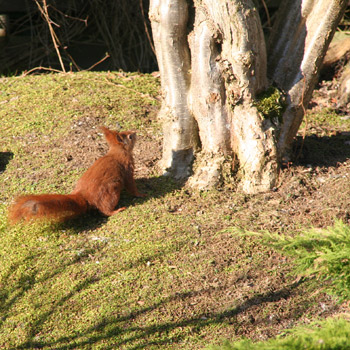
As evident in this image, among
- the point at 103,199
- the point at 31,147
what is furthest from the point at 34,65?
the point at 103,199

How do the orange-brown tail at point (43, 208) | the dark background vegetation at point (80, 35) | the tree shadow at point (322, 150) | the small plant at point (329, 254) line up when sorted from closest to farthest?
the small plant at point (329, 254), the orange-brown tail at point (43, 208), the tree shadow at point (322, 150), the dark background vegetation at point (80, 35)

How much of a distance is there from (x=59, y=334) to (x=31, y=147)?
2.94m

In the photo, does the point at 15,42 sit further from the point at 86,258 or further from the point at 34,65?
the point at 86,258

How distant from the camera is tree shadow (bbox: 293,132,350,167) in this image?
16.0 ft

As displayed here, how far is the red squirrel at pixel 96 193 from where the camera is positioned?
382cm

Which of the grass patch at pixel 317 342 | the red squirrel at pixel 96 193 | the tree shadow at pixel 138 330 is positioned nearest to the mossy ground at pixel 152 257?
the tree shadow at pixel 138 330

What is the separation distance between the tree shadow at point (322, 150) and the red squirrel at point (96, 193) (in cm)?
177

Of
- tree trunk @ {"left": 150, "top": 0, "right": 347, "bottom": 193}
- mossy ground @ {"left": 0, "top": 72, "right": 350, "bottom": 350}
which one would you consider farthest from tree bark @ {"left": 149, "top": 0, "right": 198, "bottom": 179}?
mossy ground @ {"left": 0, "top": 72, "right": 350, "bottom": 350}

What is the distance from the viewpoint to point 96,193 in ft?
13.6

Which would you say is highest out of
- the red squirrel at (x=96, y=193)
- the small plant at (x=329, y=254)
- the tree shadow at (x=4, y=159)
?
the small plant at (x=329, y=254)

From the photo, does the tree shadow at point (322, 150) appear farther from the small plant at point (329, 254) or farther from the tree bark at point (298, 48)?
the small plant at point (329, 254)

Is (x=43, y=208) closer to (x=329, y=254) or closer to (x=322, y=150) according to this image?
(x=329, y=254)

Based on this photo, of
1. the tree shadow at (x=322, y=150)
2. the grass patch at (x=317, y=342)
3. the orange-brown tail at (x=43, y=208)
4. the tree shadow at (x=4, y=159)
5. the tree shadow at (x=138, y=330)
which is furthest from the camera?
the tree shadow at (x=4, y=159)

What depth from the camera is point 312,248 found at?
262 centimetres
